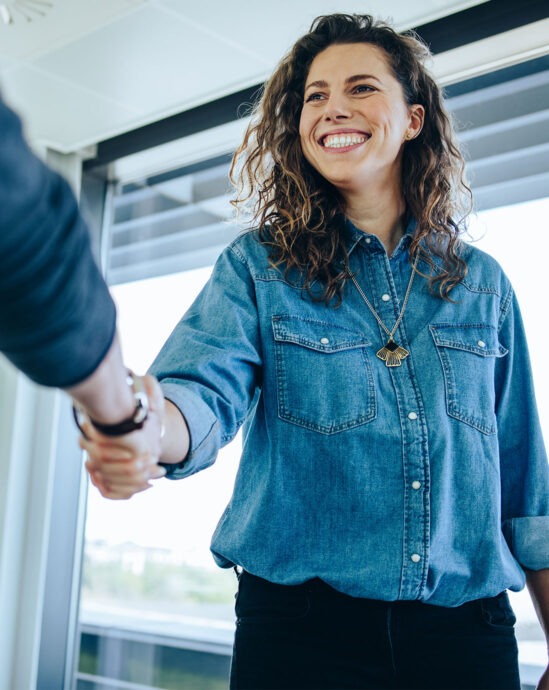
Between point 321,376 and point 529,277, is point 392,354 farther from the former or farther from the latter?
point 529,277

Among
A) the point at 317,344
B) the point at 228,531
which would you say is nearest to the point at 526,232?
the point at 317,344

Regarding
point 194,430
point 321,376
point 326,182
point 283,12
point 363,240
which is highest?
point 283,12

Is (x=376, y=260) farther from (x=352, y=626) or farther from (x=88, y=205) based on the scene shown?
(x=88, y=205)

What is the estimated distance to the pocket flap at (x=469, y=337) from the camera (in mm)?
1235

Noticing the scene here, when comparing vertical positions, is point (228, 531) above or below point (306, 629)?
above

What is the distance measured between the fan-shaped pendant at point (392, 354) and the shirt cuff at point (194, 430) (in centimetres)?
33

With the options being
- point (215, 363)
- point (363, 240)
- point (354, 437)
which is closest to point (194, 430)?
point (215, 363)

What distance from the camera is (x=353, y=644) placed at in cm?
107

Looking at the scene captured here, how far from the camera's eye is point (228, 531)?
1.14 metres

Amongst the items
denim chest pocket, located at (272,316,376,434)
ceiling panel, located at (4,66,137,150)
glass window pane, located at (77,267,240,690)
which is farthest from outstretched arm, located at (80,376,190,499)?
ceiling panel, located at (4,66,137,150)

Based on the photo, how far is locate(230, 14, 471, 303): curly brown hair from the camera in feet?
Result: 4.15

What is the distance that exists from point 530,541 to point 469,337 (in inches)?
12.5

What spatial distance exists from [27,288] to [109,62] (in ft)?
8.66

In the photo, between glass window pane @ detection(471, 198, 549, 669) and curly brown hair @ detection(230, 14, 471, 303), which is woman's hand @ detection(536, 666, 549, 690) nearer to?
curly brown hair @ detection(230, 14, 471, 303)
